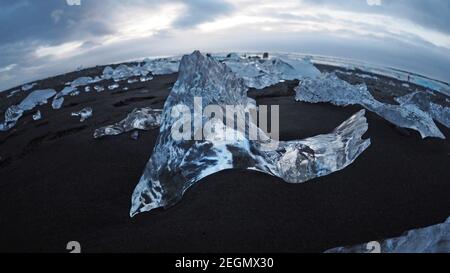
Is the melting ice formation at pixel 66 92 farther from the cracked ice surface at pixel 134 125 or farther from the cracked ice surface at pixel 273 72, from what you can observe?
the cracked ice surface at pixel 273 72

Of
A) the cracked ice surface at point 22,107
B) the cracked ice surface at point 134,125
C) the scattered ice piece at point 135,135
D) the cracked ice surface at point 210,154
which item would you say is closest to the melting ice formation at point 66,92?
the cracked ice surface at point 22,107

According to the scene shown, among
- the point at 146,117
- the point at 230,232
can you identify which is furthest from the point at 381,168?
the point at 146,117

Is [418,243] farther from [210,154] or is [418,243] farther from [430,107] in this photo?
[430,107]

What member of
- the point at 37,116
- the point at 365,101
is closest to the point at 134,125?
the point at 37,116

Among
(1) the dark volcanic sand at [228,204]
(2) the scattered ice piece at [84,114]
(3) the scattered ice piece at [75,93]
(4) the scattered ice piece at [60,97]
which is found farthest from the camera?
(3) the scattered ice piece at [75,93]

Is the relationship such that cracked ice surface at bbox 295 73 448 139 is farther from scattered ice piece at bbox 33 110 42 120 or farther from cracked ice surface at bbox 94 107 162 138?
scattered ice piece at bbox 33 110 42 120
